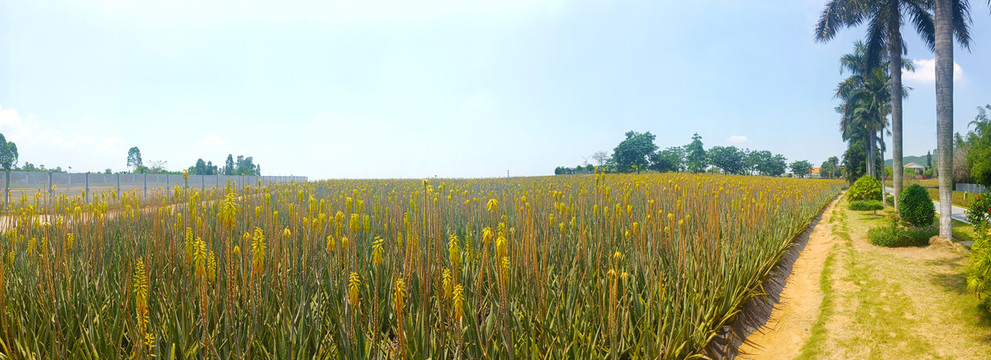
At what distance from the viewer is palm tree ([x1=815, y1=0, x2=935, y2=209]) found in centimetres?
1430

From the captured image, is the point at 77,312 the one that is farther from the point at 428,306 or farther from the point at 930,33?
the point at 930,33

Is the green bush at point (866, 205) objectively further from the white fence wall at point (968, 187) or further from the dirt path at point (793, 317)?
the white fence wall at point (968, 187)

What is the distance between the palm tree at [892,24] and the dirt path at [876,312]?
939 centimetres

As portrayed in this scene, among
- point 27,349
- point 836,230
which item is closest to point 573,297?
point 27,349

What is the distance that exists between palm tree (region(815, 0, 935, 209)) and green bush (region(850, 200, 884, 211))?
0.71m

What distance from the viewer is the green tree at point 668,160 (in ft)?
184

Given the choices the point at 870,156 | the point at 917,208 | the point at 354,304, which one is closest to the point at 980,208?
the point at 917,208

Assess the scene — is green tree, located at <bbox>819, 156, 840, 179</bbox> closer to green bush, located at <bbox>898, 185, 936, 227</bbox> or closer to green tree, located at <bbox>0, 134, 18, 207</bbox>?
green bush, located at <bbox>898, 185, 936, 227</bbox>

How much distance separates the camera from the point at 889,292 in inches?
225

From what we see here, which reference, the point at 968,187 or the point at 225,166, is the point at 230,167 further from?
the point at 968,187

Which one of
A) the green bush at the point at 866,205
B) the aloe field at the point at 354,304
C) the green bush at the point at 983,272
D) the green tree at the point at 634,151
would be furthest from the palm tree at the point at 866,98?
the aloe field at the point at 354,304

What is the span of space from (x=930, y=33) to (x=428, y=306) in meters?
20.5

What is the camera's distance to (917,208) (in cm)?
1046

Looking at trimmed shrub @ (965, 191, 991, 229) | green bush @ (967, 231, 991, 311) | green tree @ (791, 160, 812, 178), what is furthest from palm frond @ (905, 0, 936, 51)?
green tree @ (791, 160, 812, 178)
